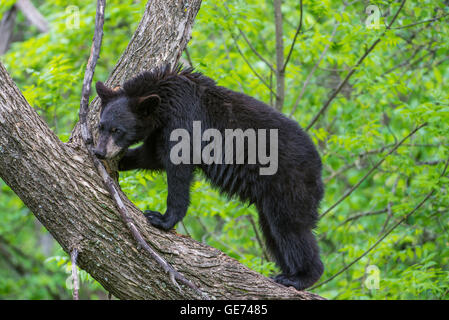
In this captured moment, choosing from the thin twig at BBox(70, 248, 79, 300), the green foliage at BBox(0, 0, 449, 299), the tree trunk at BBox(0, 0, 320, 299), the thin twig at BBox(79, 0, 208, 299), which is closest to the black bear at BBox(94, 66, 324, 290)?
the thin twig at BBox(79, 0, 208, 299)

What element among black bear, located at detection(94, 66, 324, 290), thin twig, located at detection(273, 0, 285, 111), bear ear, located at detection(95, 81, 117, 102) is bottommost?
black bear, located at detection(94, 66, 324, 290)

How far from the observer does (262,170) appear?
4508 mm

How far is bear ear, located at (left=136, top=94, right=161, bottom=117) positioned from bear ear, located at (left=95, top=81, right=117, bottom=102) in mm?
241

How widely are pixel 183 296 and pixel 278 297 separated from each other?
75 centimetres

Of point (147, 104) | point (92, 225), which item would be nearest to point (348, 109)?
point (147, 104)

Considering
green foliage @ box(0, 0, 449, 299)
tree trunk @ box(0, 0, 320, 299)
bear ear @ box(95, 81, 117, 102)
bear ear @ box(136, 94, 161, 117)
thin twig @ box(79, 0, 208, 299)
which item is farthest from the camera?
green foliage @ box(0, 0, 449, 299)

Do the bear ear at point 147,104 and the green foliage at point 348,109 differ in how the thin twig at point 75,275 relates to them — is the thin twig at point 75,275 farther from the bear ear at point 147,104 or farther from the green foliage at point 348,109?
the green foliage at point 348,109

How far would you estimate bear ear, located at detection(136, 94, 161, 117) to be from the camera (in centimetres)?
436

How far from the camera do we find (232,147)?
459cm

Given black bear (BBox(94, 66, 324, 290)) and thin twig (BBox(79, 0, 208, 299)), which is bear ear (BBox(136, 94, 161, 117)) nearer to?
black bear (BBox(94, 66, 324, 290))

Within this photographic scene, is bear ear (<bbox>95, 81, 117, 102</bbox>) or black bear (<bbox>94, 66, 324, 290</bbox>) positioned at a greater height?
bear ear (<bbox>95, 81, 117, 102</bbox>)

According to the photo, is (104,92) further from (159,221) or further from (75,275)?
(75,275)

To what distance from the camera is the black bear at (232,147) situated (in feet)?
14.4

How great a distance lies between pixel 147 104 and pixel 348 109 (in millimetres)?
3686
